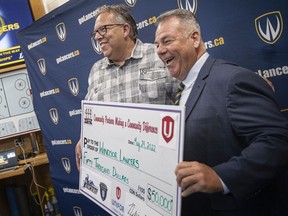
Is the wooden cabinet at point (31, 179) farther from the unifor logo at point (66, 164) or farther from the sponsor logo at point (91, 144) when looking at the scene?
the sponsor logo at point (91, 144)

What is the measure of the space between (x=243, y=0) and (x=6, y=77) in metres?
2.51

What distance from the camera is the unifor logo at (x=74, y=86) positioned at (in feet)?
7.66

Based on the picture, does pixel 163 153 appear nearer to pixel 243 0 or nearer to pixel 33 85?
pixel 243 0

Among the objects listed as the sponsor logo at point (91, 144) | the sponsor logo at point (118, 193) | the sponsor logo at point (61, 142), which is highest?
the sponsor logo at point (91, 144)

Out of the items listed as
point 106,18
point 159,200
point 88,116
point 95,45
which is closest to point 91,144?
point 88,116

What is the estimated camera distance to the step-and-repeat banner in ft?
4.24

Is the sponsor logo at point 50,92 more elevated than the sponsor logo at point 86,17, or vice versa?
the sponsor logo at point 86,17

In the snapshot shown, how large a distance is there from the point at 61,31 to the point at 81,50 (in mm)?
269

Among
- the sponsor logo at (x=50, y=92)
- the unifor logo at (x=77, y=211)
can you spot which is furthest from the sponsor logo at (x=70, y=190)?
the sponsor logo at (x=50, y=92)

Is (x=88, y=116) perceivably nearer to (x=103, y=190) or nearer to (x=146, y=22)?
(x=103, y=190)

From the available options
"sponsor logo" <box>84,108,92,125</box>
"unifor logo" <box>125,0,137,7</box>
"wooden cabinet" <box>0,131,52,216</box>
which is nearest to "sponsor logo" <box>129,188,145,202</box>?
Result: "sponsor logo" <box>84,108,92,125</box>

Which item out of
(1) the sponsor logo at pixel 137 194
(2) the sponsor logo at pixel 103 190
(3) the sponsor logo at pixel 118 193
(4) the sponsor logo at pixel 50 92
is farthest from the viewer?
(4) the sponsor logo at pixel 50 92

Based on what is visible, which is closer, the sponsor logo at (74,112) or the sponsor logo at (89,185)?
the sponsor logo at (89,185)

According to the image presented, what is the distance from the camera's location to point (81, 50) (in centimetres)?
221
